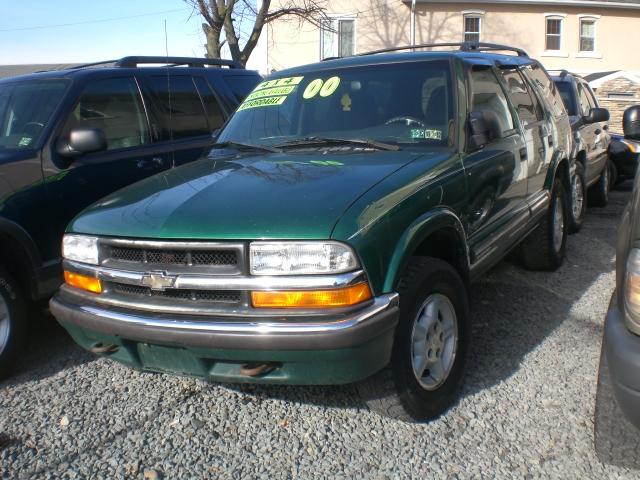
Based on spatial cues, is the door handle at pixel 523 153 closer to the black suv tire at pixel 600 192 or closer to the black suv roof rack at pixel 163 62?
the black suv roof rack at pixel 163 62

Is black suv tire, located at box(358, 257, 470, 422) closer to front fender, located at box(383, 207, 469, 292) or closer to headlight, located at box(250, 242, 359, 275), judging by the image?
front fender, located at box(383, 207, 469, 292)

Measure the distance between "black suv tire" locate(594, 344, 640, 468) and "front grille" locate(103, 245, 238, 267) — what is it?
1.67 metres

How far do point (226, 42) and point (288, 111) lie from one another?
15.4 m

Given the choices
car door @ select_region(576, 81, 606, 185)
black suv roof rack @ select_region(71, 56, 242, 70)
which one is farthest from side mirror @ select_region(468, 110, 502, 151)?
car door @ select_region(576, 81, 606, 185)

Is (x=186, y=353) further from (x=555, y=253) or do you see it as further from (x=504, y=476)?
(x=555, y=253)

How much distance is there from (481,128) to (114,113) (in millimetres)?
2795

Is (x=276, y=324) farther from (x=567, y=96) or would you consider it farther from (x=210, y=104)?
(x=567, y=96)

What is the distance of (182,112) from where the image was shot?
5461 mm

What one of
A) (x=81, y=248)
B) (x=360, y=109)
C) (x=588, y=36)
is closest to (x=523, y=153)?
(x=360, y=109)

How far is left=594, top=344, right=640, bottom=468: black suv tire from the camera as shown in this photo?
9.09 ft

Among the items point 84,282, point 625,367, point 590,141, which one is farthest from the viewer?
point 590,141

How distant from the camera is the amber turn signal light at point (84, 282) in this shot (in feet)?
10.2

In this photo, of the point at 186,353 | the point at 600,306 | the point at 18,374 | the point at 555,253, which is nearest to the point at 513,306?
the point at 600,306

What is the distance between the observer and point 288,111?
4258mm
